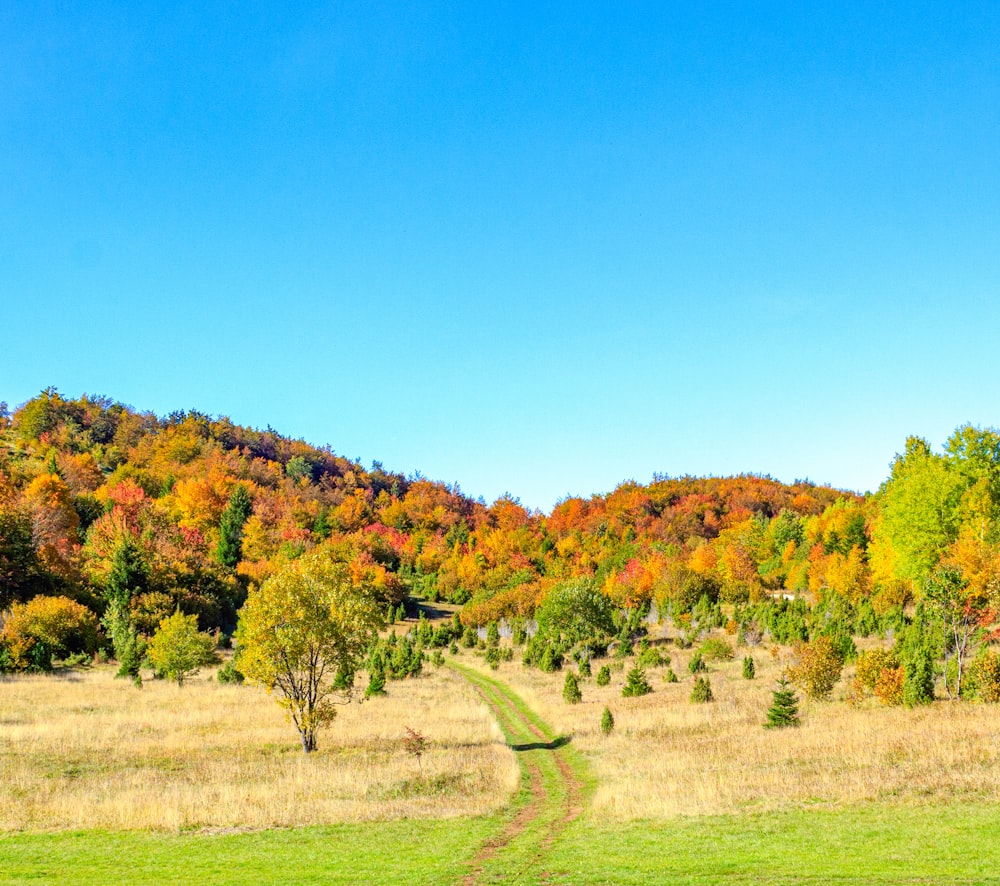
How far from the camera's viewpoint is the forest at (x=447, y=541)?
5450cm

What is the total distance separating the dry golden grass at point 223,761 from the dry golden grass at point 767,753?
13.1 feet

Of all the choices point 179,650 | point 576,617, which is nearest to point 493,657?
point 576,617

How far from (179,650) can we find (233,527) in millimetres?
62978

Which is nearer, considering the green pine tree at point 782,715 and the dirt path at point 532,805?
the dirt path at point 532,805

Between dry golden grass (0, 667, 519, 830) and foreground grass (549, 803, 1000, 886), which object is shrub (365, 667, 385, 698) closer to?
dry golden grass (0, 667, 519, 830)

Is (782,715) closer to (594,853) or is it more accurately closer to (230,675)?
(594,853)

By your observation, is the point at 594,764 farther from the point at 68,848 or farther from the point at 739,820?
the point at 68,848

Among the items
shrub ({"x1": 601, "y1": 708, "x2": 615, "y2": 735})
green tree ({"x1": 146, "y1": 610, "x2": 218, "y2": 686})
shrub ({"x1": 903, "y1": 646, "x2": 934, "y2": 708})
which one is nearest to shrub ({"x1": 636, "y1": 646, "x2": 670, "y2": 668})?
shrub ({"x1": 601, "y1": 708, "x2": 615, "y2": 735})

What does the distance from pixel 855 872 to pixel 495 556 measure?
110 m

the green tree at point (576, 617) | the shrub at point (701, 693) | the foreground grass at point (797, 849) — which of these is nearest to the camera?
the foreground grass at point (797, 849)

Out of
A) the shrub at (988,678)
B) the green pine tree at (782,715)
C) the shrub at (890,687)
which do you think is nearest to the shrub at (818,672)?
the shrub at (890,687)

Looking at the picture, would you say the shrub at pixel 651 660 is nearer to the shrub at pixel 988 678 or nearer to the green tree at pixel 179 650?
the shrub at pixel 988 678

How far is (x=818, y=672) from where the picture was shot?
117 feet

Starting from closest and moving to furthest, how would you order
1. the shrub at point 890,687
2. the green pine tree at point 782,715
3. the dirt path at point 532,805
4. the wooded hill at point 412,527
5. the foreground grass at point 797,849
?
the foreground grass at point 797,849, the dirt path at point 532,805, the green pine tree at point 782,715, the shrub at point 890,687, the wooded hill at point 412,527
